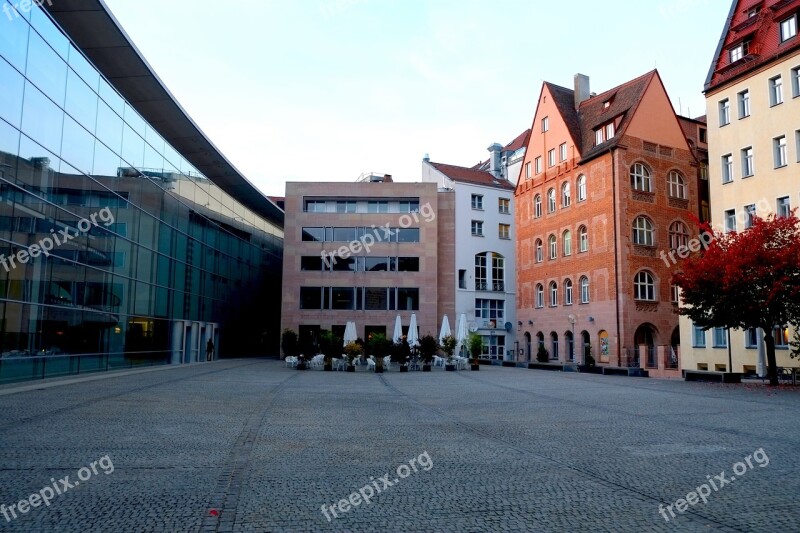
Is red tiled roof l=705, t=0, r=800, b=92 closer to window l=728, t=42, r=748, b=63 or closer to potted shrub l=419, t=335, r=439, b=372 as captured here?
window l=728, t=42, r=748, b=63

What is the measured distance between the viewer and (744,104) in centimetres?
3294

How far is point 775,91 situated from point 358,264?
105 feet

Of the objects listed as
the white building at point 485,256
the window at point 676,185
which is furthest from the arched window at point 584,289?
the white building at point 485,256

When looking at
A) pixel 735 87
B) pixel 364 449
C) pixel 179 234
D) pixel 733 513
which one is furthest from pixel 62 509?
pixel 735 87

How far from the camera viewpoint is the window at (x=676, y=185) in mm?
45828

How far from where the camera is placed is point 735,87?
109 feet

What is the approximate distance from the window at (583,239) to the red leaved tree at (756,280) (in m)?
20.7

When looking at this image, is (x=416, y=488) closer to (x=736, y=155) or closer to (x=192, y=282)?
(x=736, y=155)

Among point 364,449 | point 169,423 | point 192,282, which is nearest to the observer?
point 364,449

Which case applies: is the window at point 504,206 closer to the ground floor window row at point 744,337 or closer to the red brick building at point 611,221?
the red brick building at point 611,221

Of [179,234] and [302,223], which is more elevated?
[302,223]

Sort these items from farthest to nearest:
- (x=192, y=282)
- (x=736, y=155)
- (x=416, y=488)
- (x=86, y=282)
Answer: (x=192, y=282) → (x=736, y=155) → (x=86, y=282) → (x=416, y=488)

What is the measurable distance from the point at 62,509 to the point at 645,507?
228 inches

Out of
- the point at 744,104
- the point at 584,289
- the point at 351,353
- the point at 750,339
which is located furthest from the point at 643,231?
the point at 351,353
